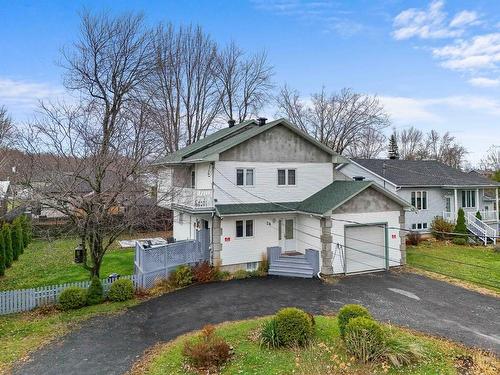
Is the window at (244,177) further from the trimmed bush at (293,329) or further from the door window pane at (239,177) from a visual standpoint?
the trimmed bush at (293,329)

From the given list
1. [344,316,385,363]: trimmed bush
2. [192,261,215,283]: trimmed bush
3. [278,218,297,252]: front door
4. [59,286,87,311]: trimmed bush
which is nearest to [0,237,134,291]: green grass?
[59,286,87,311]: trimmed bush

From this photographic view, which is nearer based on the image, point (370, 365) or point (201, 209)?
point (370, 365)

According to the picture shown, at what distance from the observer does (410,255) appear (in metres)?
21.8

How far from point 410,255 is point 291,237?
8.05m

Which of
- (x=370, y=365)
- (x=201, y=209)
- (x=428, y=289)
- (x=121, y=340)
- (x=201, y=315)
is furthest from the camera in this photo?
(x=201, y=209)

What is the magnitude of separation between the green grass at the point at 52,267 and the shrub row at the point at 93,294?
2.39 m

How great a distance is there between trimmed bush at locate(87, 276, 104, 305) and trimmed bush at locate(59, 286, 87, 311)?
19 cm

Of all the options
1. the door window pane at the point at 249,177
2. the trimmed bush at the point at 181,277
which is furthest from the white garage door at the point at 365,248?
the trimmed bush at the point at 181,277

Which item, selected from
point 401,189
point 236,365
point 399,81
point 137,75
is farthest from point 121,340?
point 137,75

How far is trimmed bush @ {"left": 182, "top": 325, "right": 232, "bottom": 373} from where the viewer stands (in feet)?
27.8

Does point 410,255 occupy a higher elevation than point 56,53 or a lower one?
lower

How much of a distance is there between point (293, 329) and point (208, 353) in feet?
7.78

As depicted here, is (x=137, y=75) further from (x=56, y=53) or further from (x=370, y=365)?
(x=370, y=365)

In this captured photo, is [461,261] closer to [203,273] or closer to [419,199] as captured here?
[419,199]
